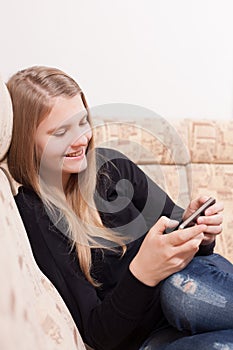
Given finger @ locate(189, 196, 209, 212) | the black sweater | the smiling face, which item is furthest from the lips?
finger @ locate(189, 196, 209, 212)

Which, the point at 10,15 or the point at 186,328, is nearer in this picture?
the point at 186,328

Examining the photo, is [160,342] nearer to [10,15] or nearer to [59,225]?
[59,225]

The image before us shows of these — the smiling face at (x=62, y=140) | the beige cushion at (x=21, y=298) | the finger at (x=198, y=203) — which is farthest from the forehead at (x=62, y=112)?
the finger at (x=198, y=203)

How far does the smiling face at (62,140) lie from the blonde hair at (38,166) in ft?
0.05

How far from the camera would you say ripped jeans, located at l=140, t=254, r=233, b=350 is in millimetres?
995

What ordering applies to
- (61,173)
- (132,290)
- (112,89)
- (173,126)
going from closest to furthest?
(132,290)
(61,173)
(173,126)
(112,89)

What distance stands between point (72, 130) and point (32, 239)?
0.24 meters

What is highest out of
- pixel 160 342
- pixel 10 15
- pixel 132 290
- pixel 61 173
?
pixel 10 15

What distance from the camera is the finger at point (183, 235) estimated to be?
0.93 meters

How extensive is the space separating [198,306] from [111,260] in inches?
12.1

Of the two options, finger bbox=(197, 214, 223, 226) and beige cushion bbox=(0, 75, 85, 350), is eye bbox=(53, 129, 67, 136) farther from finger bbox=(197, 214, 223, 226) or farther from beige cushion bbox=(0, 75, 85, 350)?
finger bbox=(197, 214, 223, 226)

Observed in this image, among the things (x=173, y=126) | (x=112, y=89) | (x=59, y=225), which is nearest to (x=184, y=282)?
(x=59, y=225)

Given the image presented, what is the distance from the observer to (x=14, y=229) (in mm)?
842

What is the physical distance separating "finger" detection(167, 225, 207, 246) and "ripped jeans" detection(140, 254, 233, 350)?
0.34 ft
